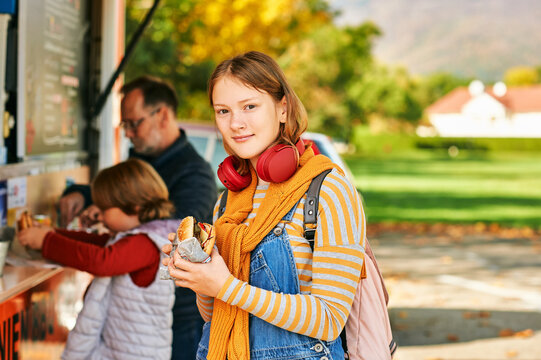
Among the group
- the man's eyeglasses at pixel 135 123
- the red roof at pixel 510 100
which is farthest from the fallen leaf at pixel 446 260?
the red roof at pixel 510 100

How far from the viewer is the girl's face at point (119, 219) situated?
11.1 ft

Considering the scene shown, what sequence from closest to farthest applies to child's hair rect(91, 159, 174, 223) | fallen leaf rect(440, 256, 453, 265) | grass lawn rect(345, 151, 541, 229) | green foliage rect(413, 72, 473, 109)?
1. child's hair rect(91, 159, 174, 223)
2. fallen leaf rect(440, 256, 453, 265)
3. grass lawn rect(345, 151, 541, 229)
4. green foliage rect(413, 72, 473, 109)

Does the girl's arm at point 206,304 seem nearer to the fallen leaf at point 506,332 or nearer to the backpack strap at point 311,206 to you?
the backpack strap at point 311,206

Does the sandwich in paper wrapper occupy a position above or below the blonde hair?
below

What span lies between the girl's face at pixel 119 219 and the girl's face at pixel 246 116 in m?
1.52

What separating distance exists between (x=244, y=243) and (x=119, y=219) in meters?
1.62

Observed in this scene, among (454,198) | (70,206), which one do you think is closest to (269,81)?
(70,206)

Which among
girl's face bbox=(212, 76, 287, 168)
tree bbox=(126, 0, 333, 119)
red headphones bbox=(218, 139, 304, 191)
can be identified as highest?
tree bbox=(126, 0, 333, 119)

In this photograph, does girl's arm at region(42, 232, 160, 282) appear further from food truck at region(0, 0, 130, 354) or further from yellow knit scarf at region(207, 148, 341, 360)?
yellow knit scarf at region(207, 148, 341, 360)

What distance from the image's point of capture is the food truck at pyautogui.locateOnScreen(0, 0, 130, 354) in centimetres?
333

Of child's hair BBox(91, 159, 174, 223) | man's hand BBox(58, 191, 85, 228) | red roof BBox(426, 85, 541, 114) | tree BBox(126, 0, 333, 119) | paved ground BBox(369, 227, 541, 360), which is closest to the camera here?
child's hair BBox(91, 159, 174, 223)

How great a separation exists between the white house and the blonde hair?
106080mm

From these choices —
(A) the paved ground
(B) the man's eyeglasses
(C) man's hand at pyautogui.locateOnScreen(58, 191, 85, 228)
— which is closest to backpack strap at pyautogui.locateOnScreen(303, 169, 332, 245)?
(B) the man's eyeglasses

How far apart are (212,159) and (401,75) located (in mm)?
104999
